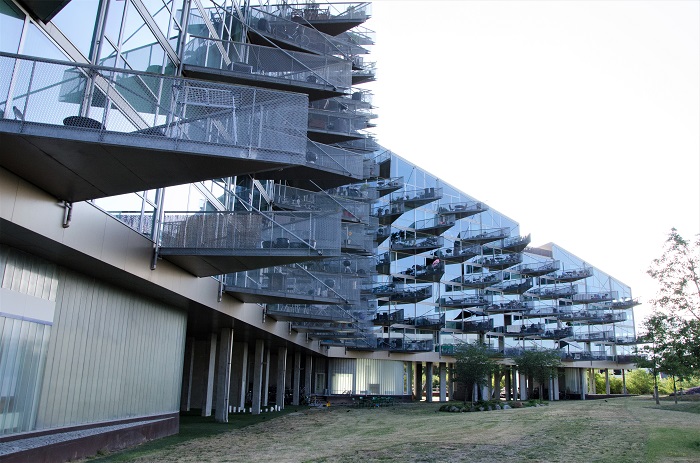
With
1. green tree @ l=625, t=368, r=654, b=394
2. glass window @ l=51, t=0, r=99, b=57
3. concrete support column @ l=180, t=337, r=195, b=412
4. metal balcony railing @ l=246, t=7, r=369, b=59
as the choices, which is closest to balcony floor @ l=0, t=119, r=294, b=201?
glass window @ l=51, t=0, r=99, b=57

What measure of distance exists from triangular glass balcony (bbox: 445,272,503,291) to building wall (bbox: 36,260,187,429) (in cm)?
4304

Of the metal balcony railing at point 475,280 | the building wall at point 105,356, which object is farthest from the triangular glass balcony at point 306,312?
the metal balcony railing at point 475,280

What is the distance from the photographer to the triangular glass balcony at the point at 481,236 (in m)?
61.1

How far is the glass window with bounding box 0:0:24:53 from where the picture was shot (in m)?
9.64

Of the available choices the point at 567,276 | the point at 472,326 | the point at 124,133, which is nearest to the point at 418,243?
the point at 472,326

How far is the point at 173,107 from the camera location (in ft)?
34.9

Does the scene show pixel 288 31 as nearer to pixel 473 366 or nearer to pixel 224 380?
pixel 224 380

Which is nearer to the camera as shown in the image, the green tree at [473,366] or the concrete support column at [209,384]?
the concrete support column at [209,384]

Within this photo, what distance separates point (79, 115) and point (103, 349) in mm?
7258

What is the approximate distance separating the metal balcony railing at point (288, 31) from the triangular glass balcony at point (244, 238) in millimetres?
10474

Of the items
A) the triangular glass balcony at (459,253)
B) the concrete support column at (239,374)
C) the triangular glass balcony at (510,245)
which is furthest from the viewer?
the triangular glass balcony at (510,245)

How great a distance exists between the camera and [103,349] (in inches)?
607

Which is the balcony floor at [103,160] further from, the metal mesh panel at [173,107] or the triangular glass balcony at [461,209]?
the triangular glass balcony at [461,209]

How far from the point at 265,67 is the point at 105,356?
1054 cm
